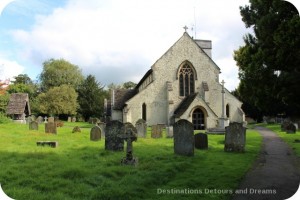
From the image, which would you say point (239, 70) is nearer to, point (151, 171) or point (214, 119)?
point (151, 171)

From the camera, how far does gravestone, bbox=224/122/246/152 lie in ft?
49.1

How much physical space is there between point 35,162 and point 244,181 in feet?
20.1

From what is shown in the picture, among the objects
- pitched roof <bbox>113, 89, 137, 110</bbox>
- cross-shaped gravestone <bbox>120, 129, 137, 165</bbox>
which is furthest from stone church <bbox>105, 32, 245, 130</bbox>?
cross-shaped gravestone <bbox>120, 129, 137, 165</bbox>

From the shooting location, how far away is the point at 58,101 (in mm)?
39531

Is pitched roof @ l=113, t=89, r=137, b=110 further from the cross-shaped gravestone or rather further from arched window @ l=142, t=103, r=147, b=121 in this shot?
the cross-shaped gravestone

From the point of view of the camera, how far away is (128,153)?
10.6 meters

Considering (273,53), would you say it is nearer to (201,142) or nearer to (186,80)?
(201,142)

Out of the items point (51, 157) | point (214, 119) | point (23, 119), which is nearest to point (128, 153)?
point (51, 157)

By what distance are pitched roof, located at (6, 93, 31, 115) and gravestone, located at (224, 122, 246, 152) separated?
23.8 meters

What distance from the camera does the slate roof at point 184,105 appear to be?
3170 centimetres

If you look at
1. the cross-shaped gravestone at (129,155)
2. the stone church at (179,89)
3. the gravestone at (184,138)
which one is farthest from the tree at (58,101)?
the cross-shaped gravestone at (129,155)

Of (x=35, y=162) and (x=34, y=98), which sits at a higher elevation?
(x=34, y=98)

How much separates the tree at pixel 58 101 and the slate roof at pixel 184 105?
1253cm

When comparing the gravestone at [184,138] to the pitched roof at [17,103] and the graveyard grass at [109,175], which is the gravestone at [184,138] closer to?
the graveyard grass at [109,175]
